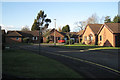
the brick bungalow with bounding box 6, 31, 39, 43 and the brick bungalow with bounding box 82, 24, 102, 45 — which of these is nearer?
the brick bungalow with bounding box 82, 24, 102, 45

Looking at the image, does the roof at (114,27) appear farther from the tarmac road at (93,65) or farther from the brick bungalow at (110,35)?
the tarmac road at (93,65)

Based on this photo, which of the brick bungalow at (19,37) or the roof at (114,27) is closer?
the roof at (114,27)

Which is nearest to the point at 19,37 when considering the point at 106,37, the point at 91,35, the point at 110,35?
the point at 91,35

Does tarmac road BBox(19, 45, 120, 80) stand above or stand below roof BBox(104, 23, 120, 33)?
below

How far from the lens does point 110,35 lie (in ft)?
118

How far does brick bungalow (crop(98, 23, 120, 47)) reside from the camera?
114 feet

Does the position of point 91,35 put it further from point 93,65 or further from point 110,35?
point 93,65

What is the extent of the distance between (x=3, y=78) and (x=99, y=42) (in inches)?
1411

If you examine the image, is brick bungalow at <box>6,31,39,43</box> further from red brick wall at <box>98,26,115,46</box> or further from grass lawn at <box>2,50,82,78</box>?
grass lawn at <box>2,50,82,78</box>

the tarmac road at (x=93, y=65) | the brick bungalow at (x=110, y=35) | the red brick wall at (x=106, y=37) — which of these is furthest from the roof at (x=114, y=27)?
the tarmac road at (x=93, y=65)

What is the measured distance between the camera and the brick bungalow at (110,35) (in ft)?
114

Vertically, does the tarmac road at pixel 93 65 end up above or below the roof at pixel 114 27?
below

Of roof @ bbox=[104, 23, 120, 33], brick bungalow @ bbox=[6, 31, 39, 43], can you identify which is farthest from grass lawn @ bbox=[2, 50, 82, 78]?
brick bungalow @ bbox=[6, 31, 39, 43]

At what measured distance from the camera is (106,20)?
7969 cm
